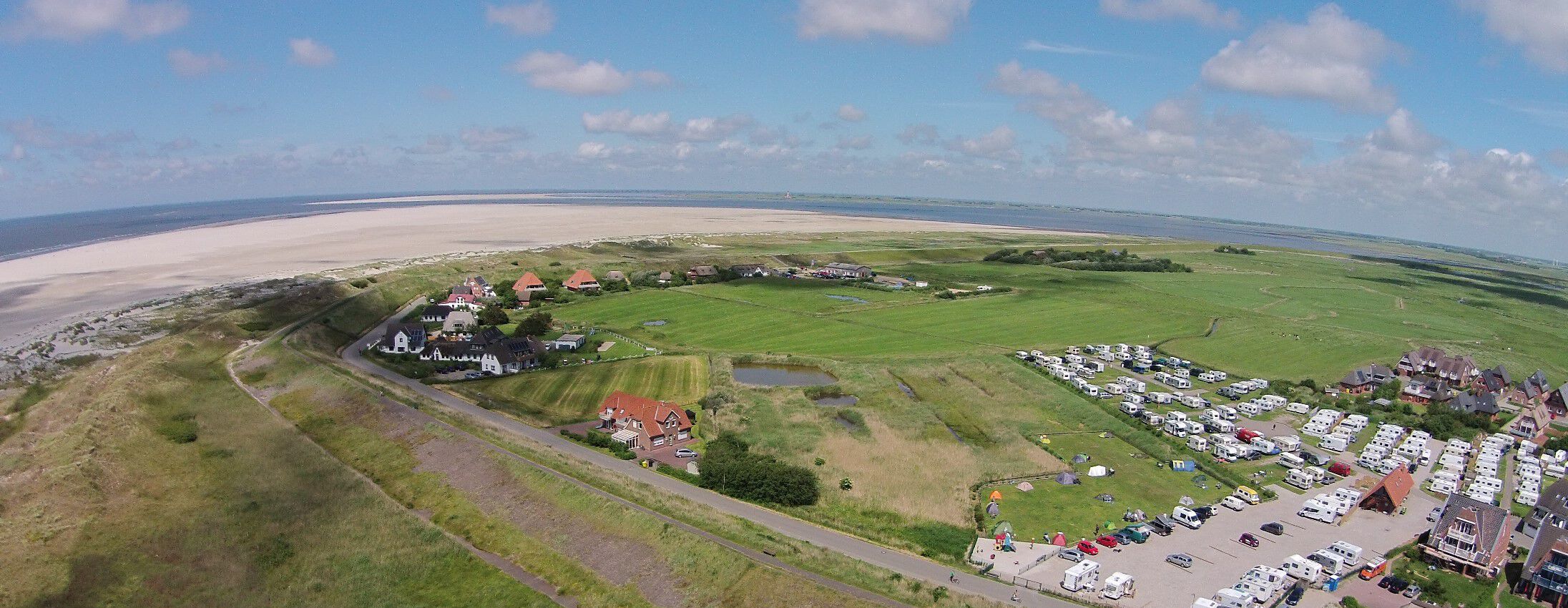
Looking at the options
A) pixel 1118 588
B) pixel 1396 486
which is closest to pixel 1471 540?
pixel 1396 486

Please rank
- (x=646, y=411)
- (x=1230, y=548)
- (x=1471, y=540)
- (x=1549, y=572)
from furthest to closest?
(x=646, y=411) < (x=1230, y=548) < (x=1471, y=540) < (x=1549, y=572)

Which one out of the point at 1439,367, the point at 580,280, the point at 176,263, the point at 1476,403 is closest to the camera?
the point at 1476,403

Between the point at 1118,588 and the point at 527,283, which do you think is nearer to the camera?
the point at 1118,588

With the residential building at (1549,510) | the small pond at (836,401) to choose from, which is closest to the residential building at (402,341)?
the small pond at (836,401)

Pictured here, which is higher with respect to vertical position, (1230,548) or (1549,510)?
(1549,510)

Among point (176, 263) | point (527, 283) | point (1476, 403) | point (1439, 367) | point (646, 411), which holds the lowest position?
point (1476, 403)

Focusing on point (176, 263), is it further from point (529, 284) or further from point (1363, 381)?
point (1363, 381)

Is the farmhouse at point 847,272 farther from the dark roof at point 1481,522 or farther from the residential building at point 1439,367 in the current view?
the dark roof at point 1481,522

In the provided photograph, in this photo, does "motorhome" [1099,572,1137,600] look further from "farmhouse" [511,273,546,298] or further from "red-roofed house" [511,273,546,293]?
"red-roofed house" [511,273,546,293]
